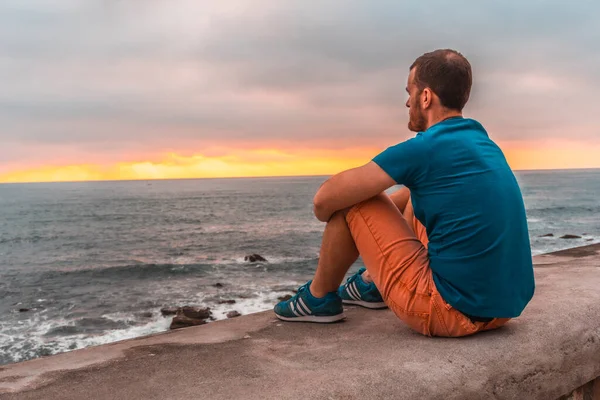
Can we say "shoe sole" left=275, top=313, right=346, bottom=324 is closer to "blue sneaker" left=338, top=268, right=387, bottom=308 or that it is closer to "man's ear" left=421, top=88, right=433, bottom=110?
"blue sneaker" left=338, top=268, right=387, bottom=308

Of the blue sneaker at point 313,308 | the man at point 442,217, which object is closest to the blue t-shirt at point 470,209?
the man at point 442,217

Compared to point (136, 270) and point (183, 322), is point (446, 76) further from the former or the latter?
point (136, 270)

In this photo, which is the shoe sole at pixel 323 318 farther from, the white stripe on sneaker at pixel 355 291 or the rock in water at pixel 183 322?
the rock in water at pixel 183 322

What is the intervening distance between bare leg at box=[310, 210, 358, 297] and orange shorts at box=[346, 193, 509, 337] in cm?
6

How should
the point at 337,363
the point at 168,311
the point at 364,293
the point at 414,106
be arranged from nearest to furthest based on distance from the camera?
the point at 337,363, the point at 414,106, the point at 364,293, the point at 168,311

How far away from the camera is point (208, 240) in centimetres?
4053

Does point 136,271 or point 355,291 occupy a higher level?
point 355,291

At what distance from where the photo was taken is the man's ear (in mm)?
2803

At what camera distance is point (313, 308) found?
11.4 feet

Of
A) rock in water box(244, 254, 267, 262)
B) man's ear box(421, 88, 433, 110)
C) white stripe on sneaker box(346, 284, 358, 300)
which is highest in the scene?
man's ear box(421, 88, 433, 110)

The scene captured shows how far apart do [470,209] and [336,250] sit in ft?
2.89

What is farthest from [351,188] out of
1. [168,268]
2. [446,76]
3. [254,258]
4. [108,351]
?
[254,258]

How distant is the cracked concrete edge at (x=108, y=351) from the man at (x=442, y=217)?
3.50ft

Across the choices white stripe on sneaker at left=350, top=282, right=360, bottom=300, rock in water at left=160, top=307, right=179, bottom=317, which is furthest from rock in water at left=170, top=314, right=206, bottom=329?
white stripe on sneaker at left=350, top=282, right=360, bottom=300
